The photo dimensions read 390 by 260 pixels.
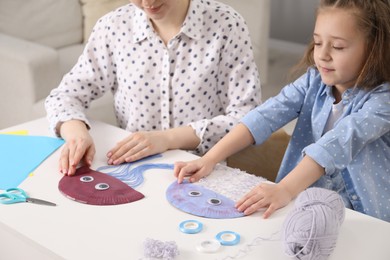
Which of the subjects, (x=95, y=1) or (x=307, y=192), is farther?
(x=95, y=1)

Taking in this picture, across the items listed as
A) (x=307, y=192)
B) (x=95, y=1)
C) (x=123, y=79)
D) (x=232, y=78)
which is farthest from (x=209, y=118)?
(x=95, y=1)

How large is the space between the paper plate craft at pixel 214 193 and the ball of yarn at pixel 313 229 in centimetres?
16

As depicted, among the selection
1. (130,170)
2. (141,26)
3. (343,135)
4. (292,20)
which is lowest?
(292,20)

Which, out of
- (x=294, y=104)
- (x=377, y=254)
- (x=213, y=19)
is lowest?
(x=377, y=254)

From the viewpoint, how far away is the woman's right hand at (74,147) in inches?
55.2

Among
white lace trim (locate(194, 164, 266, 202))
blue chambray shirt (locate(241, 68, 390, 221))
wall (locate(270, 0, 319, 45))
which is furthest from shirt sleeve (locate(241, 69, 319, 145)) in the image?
wall (locate(270, 0, 319, 45))

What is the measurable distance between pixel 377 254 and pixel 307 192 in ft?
0.52


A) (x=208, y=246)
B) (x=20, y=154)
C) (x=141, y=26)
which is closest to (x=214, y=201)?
(x=208, y=246)

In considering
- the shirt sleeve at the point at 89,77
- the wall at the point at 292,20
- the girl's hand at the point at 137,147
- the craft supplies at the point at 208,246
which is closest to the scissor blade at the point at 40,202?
the girl's hand at the point at 137,147

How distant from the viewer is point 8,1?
2.88 meters

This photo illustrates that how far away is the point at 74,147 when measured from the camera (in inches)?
56.9

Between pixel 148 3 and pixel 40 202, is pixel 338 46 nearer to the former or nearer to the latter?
pixel 148 3

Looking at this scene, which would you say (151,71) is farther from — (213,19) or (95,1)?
(95,1)

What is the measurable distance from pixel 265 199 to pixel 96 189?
344mm
